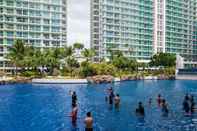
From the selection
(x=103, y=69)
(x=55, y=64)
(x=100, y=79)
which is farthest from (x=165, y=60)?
(x=55, y=64)

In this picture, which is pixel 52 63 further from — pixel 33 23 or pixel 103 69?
pixel 33 23

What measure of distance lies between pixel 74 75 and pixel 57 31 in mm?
53448

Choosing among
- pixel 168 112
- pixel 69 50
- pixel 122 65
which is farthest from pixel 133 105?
pixel 122 65

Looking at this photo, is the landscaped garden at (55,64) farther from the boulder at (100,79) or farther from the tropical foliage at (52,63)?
the boulder at (100,79)

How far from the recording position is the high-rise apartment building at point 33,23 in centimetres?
17050

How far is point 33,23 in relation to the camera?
7052 inches

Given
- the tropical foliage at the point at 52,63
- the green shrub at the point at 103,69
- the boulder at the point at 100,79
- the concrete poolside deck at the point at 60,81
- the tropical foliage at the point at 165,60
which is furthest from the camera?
the tropical foliage at the point at 165,60

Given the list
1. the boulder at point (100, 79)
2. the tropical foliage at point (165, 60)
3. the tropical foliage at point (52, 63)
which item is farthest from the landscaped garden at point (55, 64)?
the tropical foliage at point (165, 60)

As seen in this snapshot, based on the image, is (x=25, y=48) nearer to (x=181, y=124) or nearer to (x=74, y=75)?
(x=74, y=75)

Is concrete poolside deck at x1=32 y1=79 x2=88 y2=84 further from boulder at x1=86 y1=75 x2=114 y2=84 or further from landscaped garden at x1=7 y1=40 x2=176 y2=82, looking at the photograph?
landscaped garden at x1=7 y1=40 x2=176 y2=82

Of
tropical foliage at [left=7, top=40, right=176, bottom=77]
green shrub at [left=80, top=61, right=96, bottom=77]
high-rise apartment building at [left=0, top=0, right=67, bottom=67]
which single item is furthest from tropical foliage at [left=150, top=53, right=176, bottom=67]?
green shrub at [left=80, top=61, right=96, bottom=77]

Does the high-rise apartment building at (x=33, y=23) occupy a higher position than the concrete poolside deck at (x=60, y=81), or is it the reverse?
the high-rise apartment building at (x=33, y=23)

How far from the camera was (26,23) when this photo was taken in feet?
578

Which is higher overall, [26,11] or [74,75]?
[26,11]
